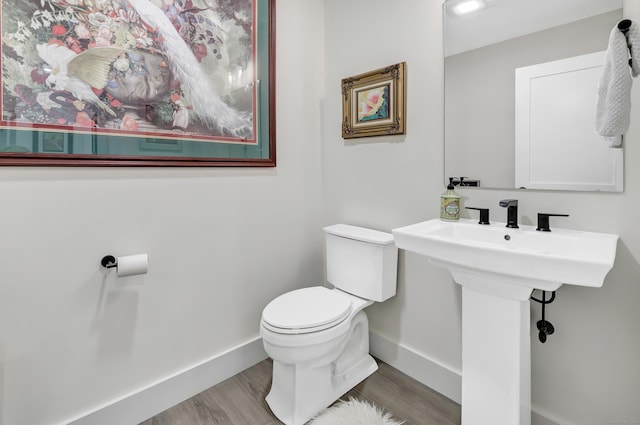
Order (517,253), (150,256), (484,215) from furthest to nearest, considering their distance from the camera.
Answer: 1. (150,256)
2. (484,215)
3. (517,253)

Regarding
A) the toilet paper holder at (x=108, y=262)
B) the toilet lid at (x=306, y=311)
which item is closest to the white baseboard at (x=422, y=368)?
the toilet lid at (x=306, y=311)

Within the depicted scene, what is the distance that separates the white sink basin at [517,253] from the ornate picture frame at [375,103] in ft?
2.20

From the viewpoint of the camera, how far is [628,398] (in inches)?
46.5

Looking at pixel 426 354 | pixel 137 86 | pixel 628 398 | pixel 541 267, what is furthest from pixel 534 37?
pixel 137 86

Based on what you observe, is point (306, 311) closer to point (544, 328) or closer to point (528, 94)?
point (544, 328)

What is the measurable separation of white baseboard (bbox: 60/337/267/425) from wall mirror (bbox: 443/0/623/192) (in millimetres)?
1537

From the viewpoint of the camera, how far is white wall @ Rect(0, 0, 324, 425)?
4.08ft

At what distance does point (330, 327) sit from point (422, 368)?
0.68 meters

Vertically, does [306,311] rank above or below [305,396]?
above

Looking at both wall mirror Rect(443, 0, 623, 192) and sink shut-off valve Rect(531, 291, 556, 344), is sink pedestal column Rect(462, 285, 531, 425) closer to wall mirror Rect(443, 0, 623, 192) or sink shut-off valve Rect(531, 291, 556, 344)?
sink shut-off valve Rect(531, 291, 556, 344)

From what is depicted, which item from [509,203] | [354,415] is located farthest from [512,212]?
[354,415]

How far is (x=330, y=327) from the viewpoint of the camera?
1.46 meters

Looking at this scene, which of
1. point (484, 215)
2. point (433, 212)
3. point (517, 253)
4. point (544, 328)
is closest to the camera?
point (517, 253)

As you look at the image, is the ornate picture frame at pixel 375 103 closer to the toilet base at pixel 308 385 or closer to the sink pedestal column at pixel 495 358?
the sink pedestal column at pixel 495 358
